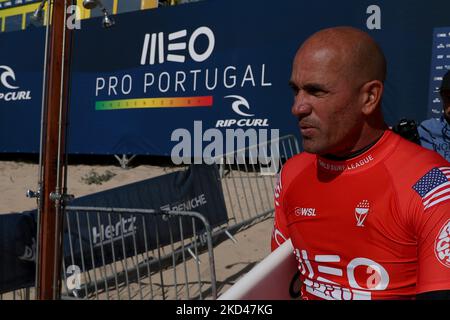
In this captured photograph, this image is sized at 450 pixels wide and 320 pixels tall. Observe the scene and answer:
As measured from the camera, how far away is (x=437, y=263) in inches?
56.2

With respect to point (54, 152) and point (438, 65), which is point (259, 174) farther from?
point (54, 152)

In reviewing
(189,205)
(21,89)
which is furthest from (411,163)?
(21,89)

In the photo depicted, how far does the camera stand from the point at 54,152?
264 cm

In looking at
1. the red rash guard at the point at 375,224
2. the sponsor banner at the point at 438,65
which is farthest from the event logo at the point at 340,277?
the sponsor banner at the point at 438,65

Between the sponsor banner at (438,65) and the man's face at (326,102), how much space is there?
257 inches

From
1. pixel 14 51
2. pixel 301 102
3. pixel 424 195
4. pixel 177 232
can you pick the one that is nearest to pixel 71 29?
pixel 301 102

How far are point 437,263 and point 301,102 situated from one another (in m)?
0.67

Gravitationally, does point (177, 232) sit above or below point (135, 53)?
below

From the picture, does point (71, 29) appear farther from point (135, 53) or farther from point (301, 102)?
point (135, 53)

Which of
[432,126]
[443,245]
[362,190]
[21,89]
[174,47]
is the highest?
[174,47]

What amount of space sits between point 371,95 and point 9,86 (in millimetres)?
12590

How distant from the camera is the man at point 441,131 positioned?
129 inches

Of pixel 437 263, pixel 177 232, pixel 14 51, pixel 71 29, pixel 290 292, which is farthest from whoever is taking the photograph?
pixel 14 51

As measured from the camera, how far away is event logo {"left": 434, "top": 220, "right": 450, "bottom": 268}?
1.41 meters
